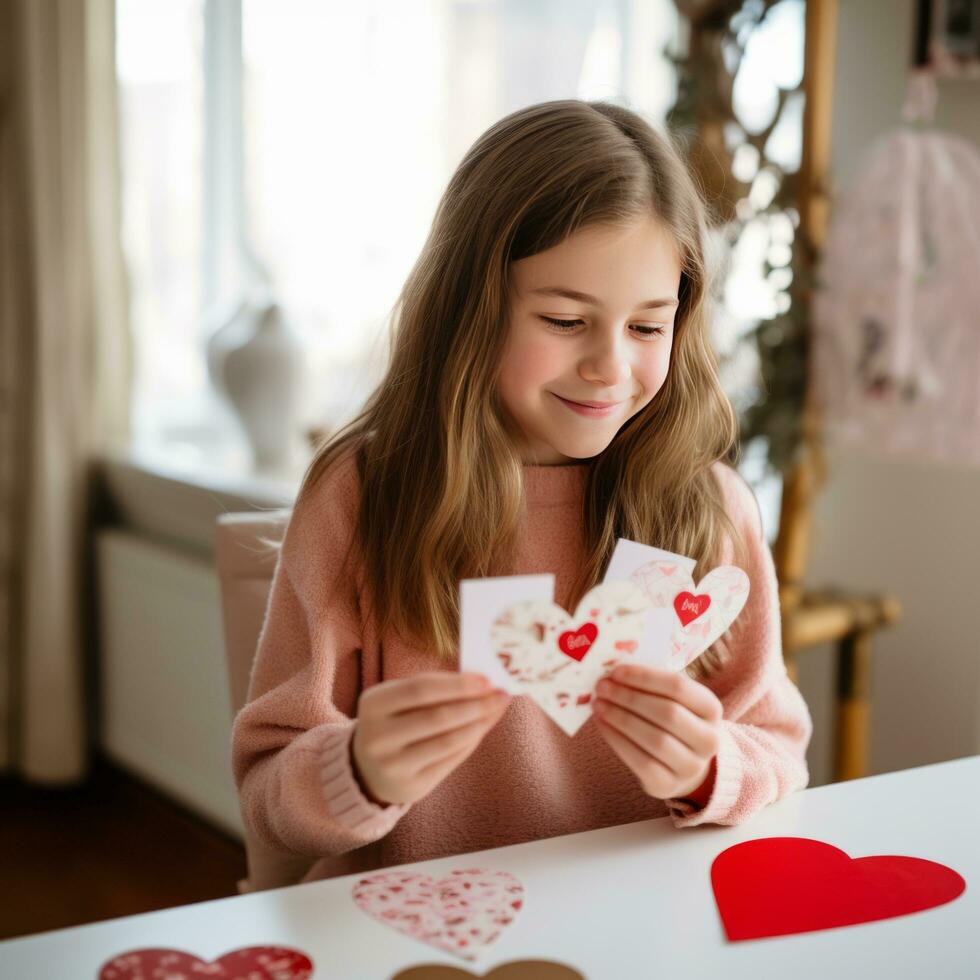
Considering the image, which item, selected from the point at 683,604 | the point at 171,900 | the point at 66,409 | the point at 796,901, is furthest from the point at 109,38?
the point at 796,901

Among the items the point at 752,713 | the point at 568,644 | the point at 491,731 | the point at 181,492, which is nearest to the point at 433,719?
the point at 568,644

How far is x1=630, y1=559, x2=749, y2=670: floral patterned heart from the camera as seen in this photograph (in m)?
0.97

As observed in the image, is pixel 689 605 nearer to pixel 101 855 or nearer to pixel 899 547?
pixel 899 547

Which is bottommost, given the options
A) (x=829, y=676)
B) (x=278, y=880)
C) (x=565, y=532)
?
(x=829, y=676)

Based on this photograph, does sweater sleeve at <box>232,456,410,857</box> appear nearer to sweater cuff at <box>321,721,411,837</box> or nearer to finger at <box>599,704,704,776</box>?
sweater cuff at <box>321,721,411,837</box>

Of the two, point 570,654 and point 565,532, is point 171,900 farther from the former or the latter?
point 570,654

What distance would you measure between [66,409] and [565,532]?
2.00 metres

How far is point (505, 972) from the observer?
80cm

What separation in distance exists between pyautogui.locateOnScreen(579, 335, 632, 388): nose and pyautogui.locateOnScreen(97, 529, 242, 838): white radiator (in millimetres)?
1639

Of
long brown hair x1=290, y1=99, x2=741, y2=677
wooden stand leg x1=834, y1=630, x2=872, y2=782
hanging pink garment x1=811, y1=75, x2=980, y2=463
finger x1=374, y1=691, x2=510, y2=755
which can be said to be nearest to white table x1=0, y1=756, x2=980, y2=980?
finger x1=374, y1=691, x2=510, y2=755

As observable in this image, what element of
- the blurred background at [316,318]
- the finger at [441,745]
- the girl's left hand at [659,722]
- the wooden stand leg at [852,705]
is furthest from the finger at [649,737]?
the wooden stand leg at [852,705]

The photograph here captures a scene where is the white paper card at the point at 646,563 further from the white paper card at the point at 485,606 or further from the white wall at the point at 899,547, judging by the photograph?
→ the white wall at the point at 899,547

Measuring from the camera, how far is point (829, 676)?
261 cm

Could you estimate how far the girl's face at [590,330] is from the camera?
3.59 feet
